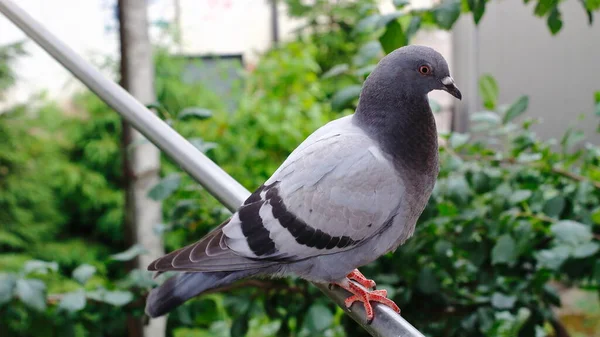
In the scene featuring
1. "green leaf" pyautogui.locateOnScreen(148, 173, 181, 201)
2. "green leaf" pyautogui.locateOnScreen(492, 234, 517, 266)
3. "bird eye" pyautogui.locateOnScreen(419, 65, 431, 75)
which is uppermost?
"bird eye" pyautogui.locateOnScreen(419, 65, 431, 75)

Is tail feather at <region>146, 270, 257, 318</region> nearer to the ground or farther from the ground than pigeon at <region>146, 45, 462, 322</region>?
nearer to the ground

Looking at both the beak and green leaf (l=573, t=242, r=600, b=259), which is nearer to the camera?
the beak

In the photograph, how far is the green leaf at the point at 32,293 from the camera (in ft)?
4.42

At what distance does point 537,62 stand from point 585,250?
2495mm

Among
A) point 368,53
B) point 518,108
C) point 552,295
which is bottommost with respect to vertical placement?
point 552,295

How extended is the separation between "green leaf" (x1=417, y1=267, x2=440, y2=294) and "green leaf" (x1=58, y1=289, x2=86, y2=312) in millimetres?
708

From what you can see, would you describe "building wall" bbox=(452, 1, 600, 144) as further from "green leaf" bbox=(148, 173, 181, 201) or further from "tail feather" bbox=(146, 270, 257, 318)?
"tail feather" bbox=(146, 270, 257, 318)

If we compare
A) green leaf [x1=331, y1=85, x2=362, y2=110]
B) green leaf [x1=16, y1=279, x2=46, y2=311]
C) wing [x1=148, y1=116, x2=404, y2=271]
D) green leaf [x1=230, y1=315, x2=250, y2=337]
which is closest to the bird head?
wing [x1=148, y1=116, x2=404, y2=271]

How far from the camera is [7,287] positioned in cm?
138

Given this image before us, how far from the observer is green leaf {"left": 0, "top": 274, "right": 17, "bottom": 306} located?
4.47ft

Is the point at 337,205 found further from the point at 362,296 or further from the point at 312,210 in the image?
the point at 362,296

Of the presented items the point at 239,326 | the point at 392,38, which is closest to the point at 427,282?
the point at 239,326

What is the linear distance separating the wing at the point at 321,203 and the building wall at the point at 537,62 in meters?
2.57

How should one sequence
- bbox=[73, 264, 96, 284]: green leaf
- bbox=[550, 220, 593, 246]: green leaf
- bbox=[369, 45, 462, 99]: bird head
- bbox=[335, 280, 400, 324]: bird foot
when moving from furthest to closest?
bbox=[73, 264, 96, 284]: green leaf
bbox=[550, 220, 593, 246]: green leaf
bbox=[335, 280, 400, 324]: bird foot
bbox=[369, 45, 462, 99]: bird head
